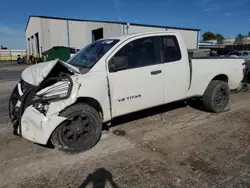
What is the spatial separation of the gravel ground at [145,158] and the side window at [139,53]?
143 centimetres

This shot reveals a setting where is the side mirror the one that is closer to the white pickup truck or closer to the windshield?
the white pickup truck

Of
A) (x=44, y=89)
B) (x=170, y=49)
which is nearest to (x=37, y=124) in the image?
(x=44, y=89)

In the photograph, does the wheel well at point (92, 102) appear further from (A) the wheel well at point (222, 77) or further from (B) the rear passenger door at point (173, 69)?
(A) the wheel well at point (222, 77)

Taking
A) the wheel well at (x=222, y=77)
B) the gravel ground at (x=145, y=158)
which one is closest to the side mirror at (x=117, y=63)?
the gravel ground at (x=145, y=158)

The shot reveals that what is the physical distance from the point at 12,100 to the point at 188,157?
3.25 m

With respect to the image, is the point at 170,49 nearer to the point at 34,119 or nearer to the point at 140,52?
the point at 140,52

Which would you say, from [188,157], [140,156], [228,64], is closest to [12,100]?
[140,156]

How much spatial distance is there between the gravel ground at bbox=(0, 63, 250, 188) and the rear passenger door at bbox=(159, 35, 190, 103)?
29.7 inches

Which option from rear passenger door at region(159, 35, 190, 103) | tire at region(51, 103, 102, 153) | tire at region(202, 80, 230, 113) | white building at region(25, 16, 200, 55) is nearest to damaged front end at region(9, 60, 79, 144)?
tire at region(51, 103, 102, 153)

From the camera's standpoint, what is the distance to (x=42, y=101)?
314cm

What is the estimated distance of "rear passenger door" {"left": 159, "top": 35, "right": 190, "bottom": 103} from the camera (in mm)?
4293

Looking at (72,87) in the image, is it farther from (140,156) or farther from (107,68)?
(140,156)

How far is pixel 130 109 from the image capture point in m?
3.95

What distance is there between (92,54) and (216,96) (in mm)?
3293
